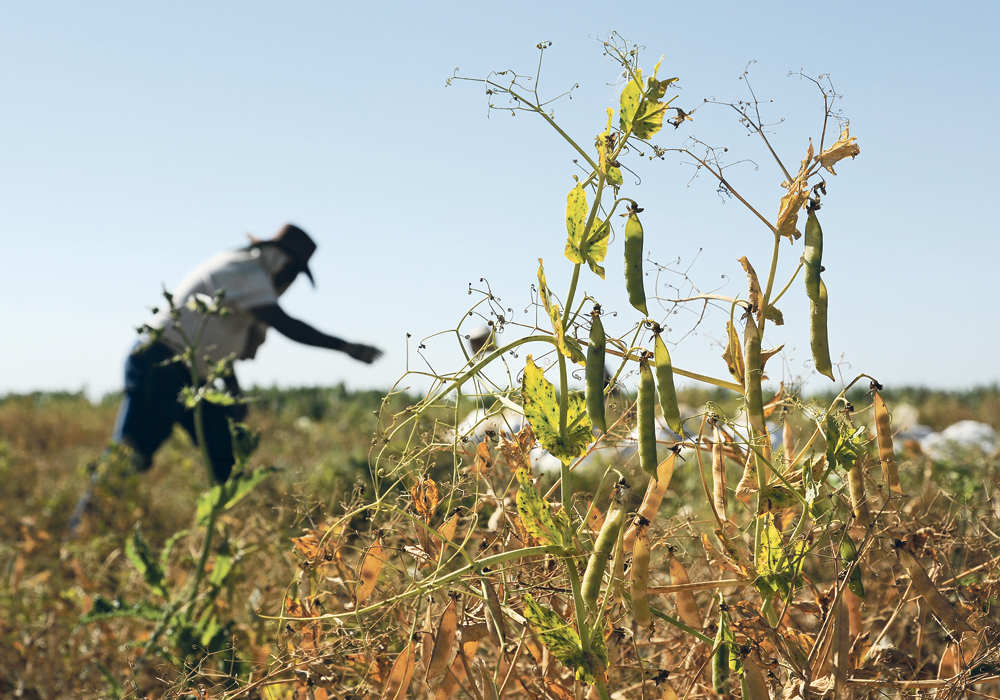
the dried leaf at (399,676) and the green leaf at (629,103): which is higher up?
the green leaf at (629,103)

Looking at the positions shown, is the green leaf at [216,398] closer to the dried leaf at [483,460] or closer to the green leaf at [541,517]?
the dried leaf at [483,460]

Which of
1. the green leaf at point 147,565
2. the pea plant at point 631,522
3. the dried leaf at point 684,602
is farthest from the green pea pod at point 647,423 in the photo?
the green leaf at point 147,565

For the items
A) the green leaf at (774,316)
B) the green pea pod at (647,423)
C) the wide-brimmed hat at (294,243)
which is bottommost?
the green pea pod at (647,423)

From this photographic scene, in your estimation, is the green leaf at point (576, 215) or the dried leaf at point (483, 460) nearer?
the green leaf at point (576, 215)

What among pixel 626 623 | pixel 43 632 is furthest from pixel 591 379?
pixel 43 632

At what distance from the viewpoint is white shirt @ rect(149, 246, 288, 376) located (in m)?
4.55

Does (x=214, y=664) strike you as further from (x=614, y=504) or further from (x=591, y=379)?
(x=591, y=379)

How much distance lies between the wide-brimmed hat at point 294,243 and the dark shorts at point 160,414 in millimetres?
1023

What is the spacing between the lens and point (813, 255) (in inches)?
33.7

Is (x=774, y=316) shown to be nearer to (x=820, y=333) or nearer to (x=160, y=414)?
(x=820, y=333)

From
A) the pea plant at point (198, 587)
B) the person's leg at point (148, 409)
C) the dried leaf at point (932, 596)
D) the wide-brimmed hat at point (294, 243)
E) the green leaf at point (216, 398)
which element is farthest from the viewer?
the wide-brimmed hat at point (294, 243)

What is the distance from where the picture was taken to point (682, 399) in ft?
37.7

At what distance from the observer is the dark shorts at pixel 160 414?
14.6 feet

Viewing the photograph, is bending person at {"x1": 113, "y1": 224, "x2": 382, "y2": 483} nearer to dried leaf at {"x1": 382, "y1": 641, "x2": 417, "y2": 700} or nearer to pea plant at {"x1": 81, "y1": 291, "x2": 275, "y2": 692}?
pea plant at {"x1": 81, "y1": 291, "x2": 275, "y2": 692}
